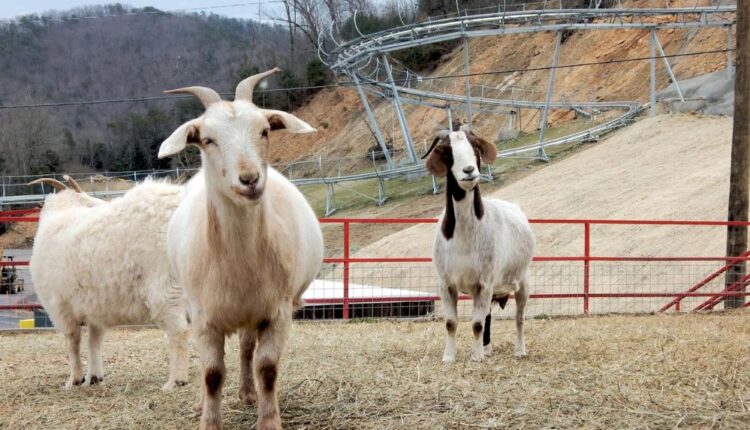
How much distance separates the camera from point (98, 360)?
7.74m

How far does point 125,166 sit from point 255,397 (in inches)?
2442

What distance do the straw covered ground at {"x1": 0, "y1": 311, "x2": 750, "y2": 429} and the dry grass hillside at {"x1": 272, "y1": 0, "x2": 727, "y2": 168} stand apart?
3193 cm

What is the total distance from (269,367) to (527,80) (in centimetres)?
4496

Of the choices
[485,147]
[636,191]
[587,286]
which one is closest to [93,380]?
[485,147]

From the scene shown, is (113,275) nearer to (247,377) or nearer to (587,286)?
(247,377)

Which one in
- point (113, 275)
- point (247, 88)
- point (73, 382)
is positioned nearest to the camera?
point (247, 88)

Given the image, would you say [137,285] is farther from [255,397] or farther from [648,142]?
[648,142]

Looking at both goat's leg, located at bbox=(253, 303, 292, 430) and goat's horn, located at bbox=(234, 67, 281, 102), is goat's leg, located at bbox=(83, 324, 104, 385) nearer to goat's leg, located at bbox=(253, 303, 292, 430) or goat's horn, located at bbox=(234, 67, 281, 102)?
goat's leg, located at bbox=(253, 303, 292, 430)

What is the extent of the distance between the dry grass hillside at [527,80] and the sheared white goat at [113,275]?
34121 millimetres

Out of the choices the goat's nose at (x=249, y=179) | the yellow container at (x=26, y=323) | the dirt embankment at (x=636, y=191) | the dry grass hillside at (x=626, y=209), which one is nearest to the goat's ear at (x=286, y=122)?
the goat's nose at (x=249, y=179)

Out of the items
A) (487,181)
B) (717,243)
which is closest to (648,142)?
(487,181)

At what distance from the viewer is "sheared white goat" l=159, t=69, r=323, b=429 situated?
15.1ft

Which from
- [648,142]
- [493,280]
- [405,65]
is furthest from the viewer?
[405,65]

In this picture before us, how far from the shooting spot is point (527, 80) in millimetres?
48000
